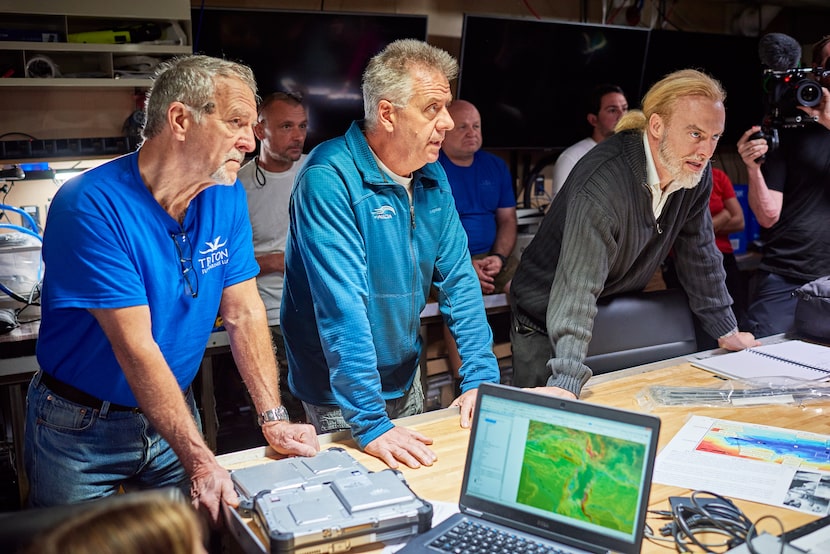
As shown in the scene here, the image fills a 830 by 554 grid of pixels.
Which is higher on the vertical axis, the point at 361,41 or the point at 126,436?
the point at 361,41

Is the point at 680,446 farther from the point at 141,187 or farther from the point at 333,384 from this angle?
the point at 141,187

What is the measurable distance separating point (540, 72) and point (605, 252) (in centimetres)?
315

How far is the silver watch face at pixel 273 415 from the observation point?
5.65 feet

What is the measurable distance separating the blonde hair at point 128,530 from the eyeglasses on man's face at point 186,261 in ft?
2.66

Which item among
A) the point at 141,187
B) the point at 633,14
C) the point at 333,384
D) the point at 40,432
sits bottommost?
the point at 40,432

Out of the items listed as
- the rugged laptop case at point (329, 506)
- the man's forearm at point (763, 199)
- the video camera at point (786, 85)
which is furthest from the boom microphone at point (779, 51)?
the rugged laptop case at point (329, 506)

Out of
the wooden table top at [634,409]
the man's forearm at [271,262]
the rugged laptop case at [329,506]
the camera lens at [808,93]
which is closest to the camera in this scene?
the rugged laptop case at [329,506]

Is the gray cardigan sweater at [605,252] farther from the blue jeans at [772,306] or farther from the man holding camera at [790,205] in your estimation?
the man holding camera at [790,205]

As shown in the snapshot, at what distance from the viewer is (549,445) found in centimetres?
130

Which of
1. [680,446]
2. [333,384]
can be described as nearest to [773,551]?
[680,446]

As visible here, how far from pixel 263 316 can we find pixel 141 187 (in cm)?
42

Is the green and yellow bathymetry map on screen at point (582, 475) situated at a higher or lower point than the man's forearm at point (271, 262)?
higher

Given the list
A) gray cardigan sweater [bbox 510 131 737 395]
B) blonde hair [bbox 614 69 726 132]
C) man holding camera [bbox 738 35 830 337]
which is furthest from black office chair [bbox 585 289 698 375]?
man holding camera [bbox 738 35 830 337]

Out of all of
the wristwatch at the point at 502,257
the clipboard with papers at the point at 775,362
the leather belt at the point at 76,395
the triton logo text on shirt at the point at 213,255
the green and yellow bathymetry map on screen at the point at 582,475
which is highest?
the triton logo text on shirt at the point at 213,255
